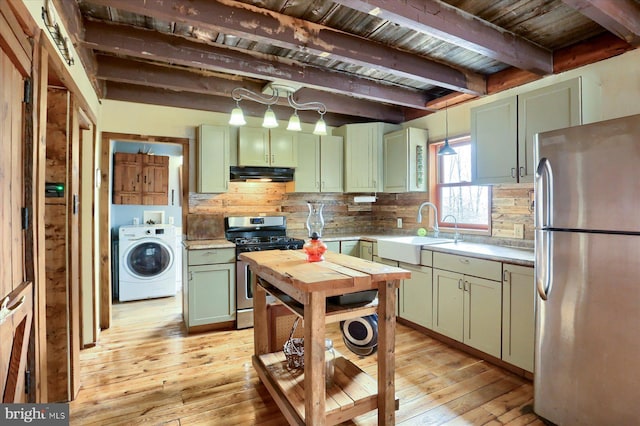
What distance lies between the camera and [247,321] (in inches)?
140

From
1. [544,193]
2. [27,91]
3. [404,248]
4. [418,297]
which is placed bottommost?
[418,297]

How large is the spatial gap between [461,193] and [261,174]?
2.24 m

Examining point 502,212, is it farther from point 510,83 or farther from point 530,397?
point 530,397

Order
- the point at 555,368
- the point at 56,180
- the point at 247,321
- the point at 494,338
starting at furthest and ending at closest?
the point at 247,321 < the point at 494,338 < the point at 56,180 < the point at 555,368

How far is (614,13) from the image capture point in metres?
1.94

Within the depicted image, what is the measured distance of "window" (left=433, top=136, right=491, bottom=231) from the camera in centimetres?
346

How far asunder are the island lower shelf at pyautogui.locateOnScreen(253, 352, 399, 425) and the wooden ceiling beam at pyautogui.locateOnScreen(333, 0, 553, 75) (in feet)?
7.17

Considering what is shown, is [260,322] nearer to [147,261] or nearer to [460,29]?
[460,29]

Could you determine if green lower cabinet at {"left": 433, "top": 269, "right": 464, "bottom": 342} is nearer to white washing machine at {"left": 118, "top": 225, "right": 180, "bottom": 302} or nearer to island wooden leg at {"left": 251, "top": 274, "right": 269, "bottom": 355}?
island wooden leg at {"left": 251, "top": 274, "right": 269, "bottom": 355}

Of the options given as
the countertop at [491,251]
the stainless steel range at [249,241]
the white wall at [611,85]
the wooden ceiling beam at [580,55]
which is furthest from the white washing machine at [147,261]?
the white wall at [611,85]

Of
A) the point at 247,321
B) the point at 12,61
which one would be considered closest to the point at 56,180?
the point at 12,61

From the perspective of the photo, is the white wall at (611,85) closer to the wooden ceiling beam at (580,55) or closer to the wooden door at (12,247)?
the wooden ceiling beam at (580,55)

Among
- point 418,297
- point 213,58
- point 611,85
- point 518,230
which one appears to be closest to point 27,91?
point 213,58

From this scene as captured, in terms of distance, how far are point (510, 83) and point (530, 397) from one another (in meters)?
2.57
